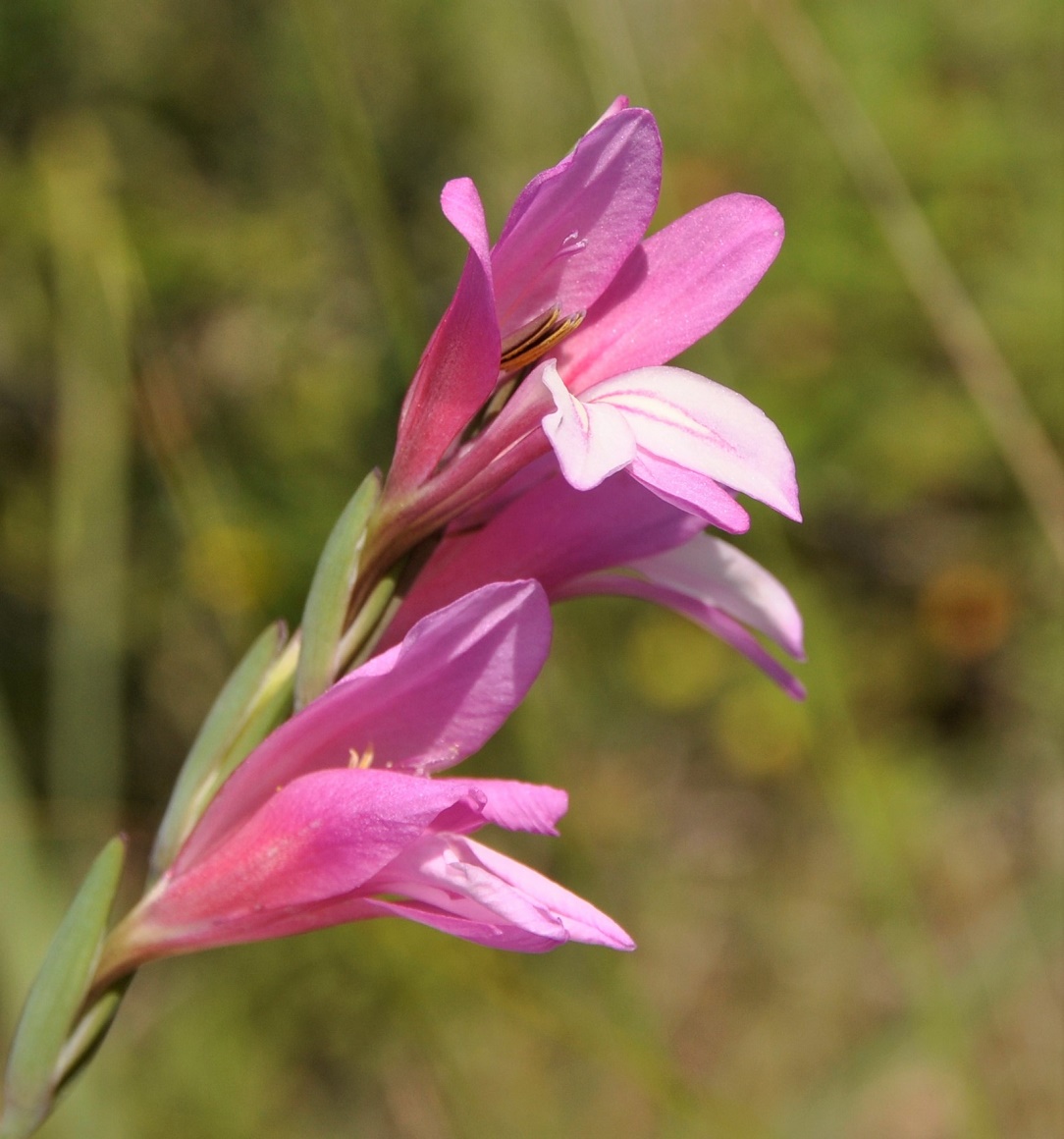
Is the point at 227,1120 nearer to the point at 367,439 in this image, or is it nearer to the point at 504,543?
the point at 367,439

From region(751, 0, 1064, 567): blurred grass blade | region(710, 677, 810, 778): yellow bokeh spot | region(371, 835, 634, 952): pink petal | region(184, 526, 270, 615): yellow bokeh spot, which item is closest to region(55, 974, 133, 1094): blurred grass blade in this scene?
region(371, 835, 634, 952): pink petal

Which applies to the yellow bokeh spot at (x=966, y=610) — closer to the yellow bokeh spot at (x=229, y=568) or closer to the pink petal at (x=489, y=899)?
the yellow bokeh spot at (x=229, y=568)

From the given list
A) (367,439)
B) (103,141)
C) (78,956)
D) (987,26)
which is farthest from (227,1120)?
(987,26)

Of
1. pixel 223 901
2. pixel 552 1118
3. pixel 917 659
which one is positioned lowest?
pixel 552 1118

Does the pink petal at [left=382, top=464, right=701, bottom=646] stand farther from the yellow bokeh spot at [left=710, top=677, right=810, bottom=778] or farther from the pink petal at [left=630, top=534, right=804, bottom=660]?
the yellow bokeh spot at [left=710, top=677, right=810, bottom=778]

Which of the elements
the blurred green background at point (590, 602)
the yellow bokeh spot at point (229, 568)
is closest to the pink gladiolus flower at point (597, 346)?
the blurred green background at point (590, 602)

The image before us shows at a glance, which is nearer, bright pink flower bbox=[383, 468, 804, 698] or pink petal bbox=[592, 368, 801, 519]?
pink petal bbox=[592, 368, 801, 519]
